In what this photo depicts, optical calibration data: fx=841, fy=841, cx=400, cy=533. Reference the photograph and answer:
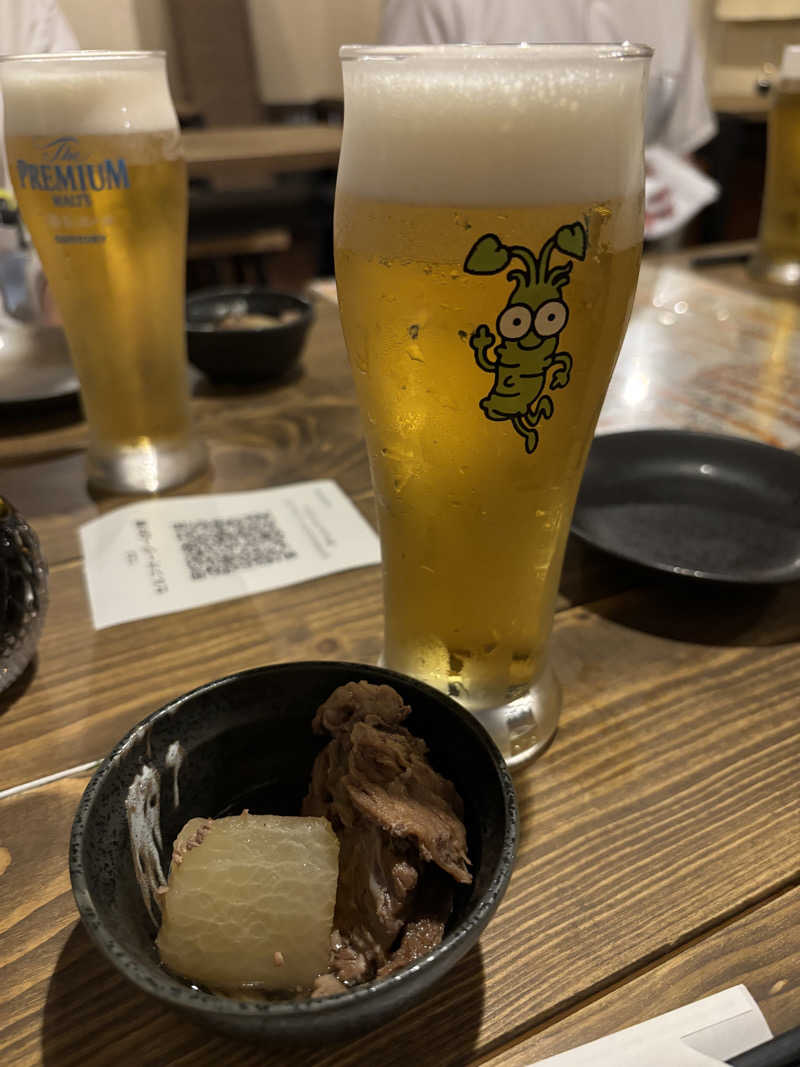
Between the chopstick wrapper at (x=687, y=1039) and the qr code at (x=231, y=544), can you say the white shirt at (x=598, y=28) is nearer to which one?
the qr code at (x=231, y=544)

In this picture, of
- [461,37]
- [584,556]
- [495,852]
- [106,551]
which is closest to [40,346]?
[106,551]

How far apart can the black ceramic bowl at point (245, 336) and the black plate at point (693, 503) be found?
542mm

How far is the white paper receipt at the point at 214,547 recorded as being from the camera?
32.8 inches

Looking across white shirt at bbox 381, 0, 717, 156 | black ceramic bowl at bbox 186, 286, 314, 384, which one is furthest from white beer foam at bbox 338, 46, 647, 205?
white shirt at bbox 381, 0, 717, 156

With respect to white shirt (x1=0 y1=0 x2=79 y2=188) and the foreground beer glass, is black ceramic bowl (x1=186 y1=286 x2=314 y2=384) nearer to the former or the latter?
the foreground beer glass

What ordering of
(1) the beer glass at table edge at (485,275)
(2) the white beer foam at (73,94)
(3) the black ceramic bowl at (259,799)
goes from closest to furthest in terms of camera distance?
(3) the black ceramic bowl at (259,799) < (1) the beer glass at table edge at (485,275) < (2) the white beer foam at (73,94)

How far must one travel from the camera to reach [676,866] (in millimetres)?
548

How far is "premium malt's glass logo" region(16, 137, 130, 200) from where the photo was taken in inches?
32.5

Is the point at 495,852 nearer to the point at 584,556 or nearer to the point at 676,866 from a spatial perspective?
the point at 676,866

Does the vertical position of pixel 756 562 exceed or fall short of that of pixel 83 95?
it falls short

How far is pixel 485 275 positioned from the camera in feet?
1.58

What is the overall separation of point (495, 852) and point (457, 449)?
0.25m

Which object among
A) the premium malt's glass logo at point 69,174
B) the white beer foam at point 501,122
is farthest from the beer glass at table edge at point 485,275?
the premium malt's glass logo at point 69,174

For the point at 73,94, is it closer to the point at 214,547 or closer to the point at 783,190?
the point at 214,547
